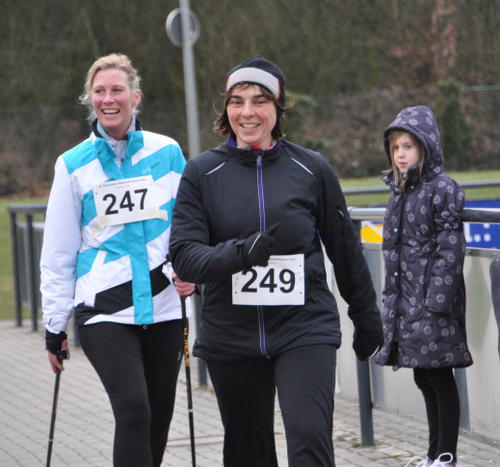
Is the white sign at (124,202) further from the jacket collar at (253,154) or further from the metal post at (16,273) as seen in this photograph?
the metal post at (16,273)

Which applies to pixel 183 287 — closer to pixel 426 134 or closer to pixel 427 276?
pixel 427 276

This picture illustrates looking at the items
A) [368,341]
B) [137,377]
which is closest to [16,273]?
[137,377]

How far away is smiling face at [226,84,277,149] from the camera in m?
4.22

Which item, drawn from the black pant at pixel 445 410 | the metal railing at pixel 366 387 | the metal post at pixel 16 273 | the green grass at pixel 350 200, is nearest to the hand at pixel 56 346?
the black pant at pixel 445 410

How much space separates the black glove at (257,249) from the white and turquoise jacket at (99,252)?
1063mm

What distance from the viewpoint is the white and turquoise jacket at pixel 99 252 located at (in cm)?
489

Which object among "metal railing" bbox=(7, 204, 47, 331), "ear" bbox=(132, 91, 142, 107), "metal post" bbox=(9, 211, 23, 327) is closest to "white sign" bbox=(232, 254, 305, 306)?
"ear" bbox=(132, 91, 142, 107)

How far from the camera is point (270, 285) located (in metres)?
4.12

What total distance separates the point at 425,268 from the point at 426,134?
0.65 m

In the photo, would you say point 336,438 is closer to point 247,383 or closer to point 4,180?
point 247,383

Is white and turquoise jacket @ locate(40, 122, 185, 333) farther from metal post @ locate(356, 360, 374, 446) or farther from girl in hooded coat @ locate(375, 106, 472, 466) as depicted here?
metal post @ locate(356, 360, 374, 446)

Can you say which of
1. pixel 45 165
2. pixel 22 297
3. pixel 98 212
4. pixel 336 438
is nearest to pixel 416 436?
pixel 336 438

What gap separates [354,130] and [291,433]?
27.4 m

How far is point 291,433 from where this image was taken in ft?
13.4
